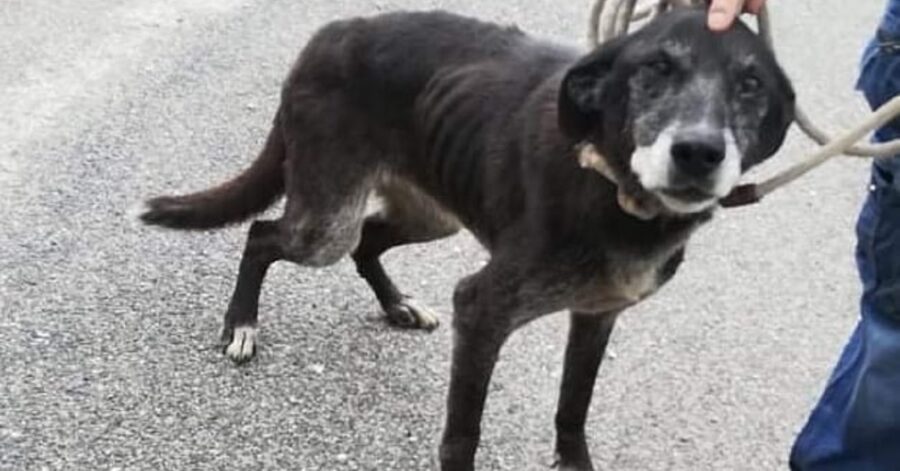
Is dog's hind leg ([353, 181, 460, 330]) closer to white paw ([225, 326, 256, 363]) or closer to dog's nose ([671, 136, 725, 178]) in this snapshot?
white paw ([225, 326, 256, 363])

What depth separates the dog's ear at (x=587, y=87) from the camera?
303 cm

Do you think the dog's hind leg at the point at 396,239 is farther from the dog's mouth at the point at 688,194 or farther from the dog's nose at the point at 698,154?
the dog's nose at the point at 698,154

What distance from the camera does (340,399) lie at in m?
4.10

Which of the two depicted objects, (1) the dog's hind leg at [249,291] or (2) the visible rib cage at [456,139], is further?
(1) the dog's hind leg at [249,291]

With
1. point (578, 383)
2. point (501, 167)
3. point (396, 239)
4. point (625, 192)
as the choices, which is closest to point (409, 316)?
point (396, 239)

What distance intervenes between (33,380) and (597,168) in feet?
5.58

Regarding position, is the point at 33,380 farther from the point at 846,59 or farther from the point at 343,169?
the point at 846,59

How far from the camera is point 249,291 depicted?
429cm

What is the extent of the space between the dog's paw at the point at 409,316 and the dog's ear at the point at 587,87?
1.47m

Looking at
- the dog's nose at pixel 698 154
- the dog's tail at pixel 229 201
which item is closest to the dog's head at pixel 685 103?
the dog's nose at pixel 698 154

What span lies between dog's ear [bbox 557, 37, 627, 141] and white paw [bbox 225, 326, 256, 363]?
1438mm

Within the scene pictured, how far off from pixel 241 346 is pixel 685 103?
5.80 feet

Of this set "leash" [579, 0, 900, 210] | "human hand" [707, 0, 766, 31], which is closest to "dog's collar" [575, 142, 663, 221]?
"leash" [579, 0, 900, 210]

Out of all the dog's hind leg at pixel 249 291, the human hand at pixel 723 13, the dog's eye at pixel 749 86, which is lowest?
the dog's hind leg at pixel 249 291
